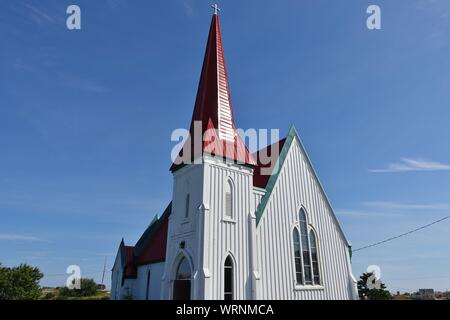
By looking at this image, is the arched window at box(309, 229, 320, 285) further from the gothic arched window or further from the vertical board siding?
the vertical board siding

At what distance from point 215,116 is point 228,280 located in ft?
28.9

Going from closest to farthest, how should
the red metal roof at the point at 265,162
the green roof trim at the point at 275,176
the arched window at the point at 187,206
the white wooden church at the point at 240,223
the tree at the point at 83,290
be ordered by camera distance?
the white wooden church at the point at 240,223 < the arched window at the point at 187,206 < the green roof trim at the point at 275,176 < the red metal roof at the point at 265,162 < the tree at the point at 83,290

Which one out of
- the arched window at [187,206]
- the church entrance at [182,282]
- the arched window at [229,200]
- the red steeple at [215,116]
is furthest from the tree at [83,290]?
the arched window at [229,200]

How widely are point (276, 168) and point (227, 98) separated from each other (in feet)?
17.4

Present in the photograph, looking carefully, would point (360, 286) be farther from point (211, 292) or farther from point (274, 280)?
point (211, 292)

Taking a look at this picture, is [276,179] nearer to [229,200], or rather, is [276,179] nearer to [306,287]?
[229,200]

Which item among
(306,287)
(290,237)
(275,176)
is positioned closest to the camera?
(306,287)

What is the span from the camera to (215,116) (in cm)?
1709

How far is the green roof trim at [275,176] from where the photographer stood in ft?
54.1

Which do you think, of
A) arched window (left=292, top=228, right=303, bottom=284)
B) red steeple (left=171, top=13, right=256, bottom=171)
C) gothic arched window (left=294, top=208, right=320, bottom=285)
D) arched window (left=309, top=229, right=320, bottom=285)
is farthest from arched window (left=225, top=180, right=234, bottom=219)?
arched window (left=309, top=229, right=320, bottom=285)

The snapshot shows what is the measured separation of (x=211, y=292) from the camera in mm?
13086

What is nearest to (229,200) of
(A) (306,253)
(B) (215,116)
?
(B) (215,116)

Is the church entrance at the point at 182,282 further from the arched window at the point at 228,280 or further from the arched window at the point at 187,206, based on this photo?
the arched window at the point at 187,206
